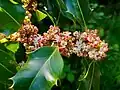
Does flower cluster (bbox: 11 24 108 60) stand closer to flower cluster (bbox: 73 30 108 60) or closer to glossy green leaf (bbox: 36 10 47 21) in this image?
flower cluster (bbox: 73 30 108 60)

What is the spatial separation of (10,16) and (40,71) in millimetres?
255

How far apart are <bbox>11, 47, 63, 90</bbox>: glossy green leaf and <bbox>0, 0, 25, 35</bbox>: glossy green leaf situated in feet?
0.53

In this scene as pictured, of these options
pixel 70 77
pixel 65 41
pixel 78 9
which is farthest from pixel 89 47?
pixel 70 77

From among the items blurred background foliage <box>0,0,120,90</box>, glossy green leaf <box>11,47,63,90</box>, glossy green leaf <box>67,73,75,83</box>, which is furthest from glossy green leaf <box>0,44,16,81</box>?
glossy green leaf <box>67,73,75,83</box>

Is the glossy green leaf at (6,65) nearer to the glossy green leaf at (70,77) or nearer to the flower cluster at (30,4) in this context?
the flower cluster at (30,4)

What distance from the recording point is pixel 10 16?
130 centimetres

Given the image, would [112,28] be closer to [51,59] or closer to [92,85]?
[92,85]

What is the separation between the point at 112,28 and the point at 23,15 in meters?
0.58

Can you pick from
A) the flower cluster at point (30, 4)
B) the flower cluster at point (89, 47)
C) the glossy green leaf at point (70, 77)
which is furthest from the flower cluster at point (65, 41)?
the glossy green leaf at point (70, 77)

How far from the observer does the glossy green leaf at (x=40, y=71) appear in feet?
3.68

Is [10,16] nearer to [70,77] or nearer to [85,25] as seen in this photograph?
[85,25]

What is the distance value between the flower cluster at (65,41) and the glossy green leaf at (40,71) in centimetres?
3

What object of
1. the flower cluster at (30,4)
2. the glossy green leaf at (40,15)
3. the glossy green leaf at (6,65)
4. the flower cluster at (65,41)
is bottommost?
the glossy green leaf at (6,65)

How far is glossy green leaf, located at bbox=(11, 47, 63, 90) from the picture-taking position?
1.12 meters
